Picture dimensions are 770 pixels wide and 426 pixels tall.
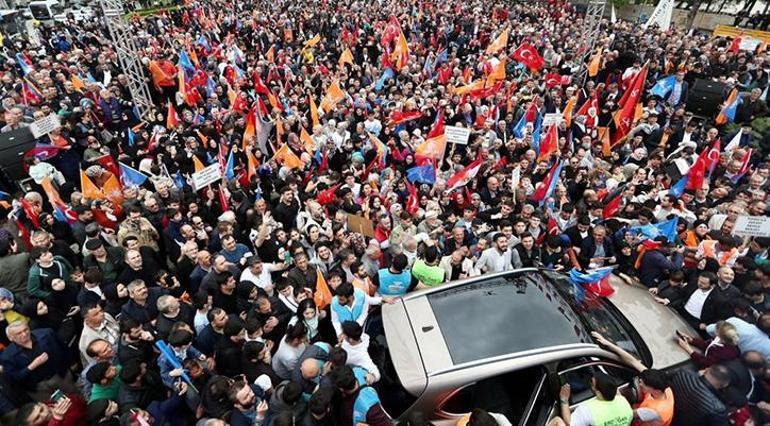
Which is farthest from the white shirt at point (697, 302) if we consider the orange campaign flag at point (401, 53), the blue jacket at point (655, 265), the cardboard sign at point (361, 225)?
the orange campaign flag at point (401, 53)

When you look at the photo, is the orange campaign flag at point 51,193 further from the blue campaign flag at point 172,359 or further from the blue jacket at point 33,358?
the blue campaign flag at point 172,359

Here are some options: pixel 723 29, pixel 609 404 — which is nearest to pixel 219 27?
pixel 609 404

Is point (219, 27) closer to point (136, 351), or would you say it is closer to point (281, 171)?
point (281, 171)

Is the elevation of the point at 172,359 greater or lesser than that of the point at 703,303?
greater

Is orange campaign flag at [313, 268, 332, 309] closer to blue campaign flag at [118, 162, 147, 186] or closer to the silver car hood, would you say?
the silver car hood

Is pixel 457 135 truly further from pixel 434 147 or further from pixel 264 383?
pixel 264 383

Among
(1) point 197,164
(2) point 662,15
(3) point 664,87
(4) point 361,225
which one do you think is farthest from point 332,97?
(2) point 662,15

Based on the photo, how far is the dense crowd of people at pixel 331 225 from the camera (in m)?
3.56

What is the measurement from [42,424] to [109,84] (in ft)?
39.1

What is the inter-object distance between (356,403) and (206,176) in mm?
4911

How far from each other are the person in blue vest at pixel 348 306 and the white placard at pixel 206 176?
11.8ft

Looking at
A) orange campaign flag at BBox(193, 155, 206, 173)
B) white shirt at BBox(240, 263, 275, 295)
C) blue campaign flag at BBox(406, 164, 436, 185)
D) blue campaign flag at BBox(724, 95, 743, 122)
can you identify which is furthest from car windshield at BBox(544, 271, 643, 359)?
blue campaign flag at BBox(724, 95, 743, 122)

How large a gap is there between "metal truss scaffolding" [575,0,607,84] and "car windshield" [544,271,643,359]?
427 inches

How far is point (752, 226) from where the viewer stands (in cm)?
562
